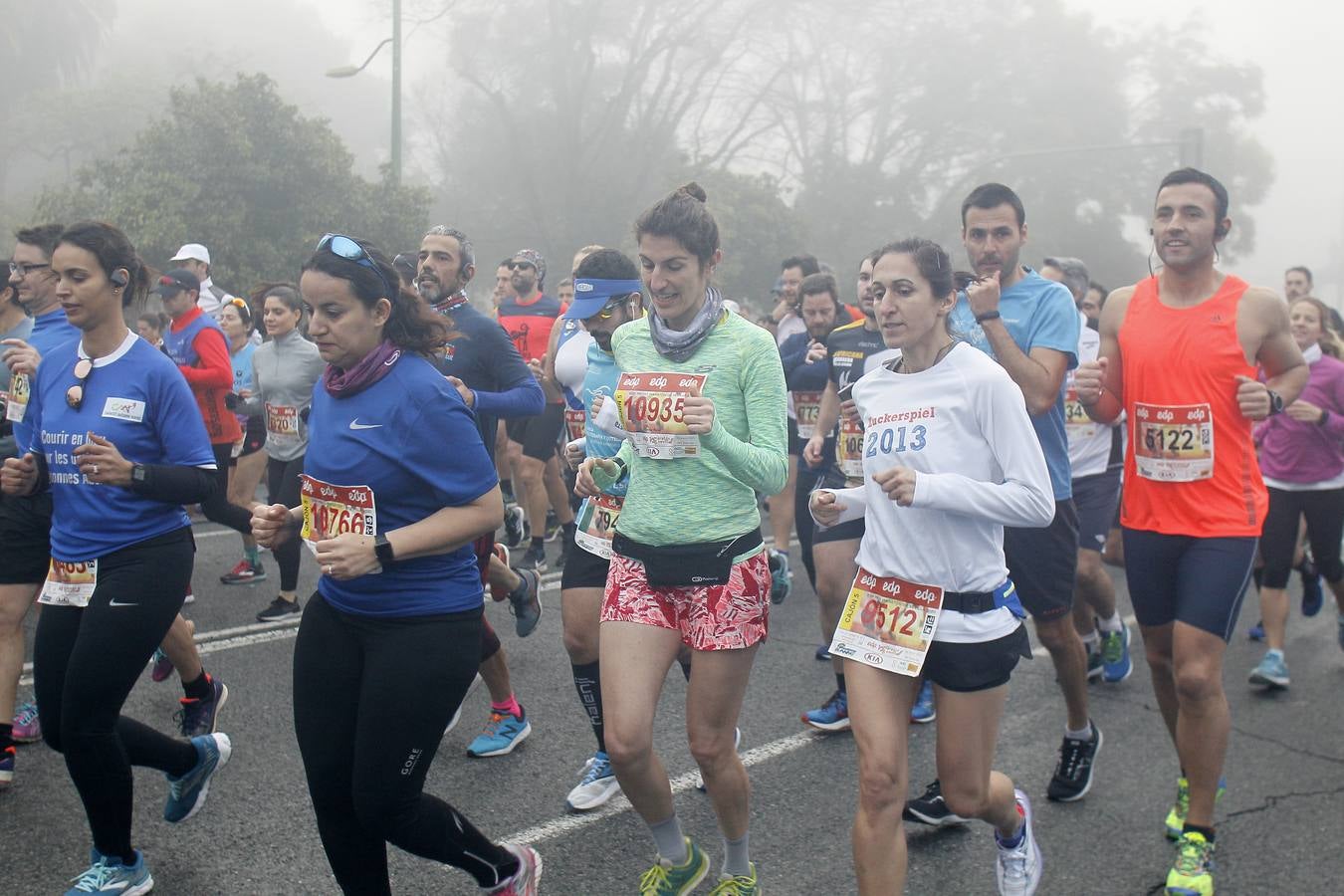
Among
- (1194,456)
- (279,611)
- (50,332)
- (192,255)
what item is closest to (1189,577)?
(1194,456)

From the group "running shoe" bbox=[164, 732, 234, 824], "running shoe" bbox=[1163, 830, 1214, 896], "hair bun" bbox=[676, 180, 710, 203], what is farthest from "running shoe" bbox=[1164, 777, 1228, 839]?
"running shoe" bbox=[164, 732, 234, 824]

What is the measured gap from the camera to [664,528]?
346cm

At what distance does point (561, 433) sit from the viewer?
975 centimetres

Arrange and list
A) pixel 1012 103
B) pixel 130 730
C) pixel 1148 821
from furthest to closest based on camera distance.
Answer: pixel 1012 103, pixel 1148 821, pixel 130 730

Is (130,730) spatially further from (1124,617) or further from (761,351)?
(1124,617)

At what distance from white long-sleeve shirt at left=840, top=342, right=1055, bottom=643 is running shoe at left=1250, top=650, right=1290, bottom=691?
3.55 metres

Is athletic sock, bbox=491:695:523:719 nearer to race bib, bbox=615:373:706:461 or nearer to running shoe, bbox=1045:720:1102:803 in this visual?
race bib, bbox=615:373:706:461

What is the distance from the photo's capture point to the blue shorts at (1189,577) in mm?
3941

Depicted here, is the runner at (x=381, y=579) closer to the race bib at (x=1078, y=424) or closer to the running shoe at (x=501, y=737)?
the running shoe at (x=501, y=737)

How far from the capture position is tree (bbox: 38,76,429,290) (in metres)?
17.8

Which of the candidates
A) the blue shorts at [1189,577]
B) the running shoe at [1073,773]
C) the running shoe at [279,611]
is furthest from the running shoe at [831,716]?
the running shoe at [279,611]

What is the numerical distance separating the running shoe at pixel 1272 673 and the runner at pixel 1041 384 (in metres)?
1.97

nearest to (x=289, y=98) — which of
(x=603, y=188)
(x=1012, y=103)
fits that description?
(x=603, y=188)

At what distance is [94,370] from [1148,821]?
4102mm
